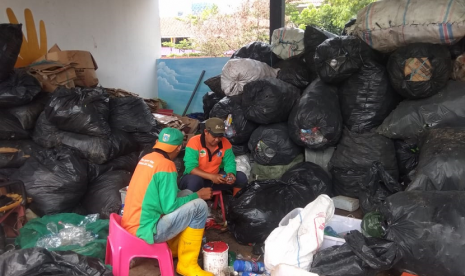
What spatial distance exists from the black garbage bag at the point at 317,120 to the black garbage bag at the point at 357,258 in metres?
1.46

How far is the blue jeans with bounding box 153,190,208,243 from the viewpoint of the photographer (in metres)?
2.46

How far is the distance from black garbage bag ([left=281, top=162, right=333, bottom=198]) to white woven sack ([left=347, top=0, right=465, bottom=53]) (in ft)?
4.21

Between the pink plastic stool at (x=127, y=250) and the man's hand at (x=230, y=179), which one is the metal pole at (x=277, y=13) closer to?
the man's hand at (x=230, y=179)

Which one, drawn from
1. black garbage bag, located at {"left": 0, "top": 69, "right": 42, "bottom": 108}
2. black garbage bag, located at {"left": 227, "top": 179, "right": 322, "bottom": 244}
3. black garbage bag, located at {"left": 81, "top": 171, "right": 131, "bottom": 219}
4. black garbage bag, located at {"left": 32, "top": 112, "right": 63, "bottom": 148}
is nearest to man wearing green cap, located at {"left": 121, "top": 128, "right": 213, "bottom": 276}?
black garbage bag, located at {"left": 227, "top": 179, "right": 322, "bottom": 244}

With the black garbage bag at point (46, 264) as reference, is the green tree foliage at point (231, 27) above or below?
above

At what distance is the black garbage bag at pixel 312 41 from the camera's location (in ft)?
13.9

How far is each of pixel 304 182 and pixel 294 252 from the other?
1.29 m

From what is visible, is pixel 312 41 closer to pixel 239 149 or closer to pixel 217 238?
pixel 239 149

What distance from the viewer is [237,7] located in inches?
345

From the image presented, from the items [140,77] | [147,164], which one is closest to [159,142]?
[147,164]

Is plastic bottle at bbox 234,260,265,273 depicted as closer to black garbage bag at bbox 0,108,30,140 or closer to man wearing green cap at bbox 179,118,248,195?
man wearing green cap at bbox 179,118,248,195

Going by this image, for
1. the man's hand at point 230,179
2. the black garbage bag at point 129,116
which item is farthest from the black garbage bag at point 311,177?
the black garbage bag at point 129,116

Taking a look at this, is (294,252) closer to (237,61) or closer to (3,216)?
(3,216)

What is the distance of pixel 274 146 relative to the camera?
12.8 feet
